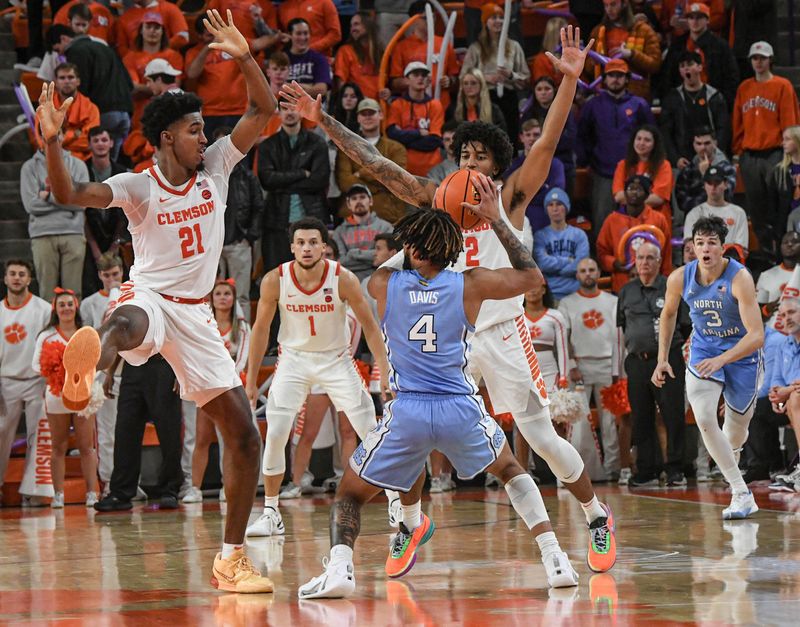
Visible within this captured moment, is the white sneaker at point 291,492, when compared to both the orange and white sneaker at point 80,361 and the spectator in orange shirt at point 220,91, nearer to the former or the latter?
the spectator in orange shirt at point 220,91

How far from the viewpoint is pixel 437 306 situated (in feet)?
19.5

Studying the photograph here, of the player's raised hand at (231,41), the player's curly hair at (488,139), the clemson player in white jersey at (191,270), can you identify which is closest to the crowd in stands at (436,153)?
the player's curly hair at (488,139)

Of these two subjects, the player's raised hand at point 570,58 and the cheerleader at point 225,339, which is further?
the cheerleader at point 225,339

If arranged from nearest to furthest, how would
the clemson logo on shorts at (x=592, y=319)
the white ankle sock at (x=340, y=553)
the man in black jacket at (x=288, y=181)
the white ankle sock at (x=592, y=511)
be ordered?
the white ankle sock at (x=340, y=553) → the white ankle sock at (x=592, y=511) → the clemson logo on shorts at (x=592, y=319) → the man in black jacket at (x=288, y=181)

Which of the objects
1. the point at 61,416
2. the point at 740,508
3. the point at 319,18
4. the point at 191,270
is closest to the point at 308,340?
the point at 61,416

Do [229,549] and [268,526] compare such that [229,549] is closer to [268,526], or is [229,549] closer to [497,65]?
[268,526]

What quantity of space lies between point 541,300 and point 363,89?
13.6 ft

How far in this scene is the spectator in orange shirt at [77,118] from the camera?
12586mm

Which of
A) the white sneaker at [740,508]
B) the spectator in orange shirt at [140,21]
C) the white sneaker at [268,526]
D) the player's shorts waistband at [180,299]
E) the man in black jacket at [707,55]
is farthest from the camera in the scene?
the man in black jacket at [707,55]

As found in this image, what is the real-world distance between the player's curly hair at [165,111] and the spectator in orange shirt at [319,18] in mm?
8550

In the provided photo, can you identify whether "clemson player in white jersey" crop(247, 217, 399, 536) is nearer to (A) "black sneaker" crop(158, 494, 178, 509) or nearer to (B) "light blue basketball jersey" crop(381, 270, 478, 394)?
(A) "black sneaker" crop(158, 494, 178, 509)

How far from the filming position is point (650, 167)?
A: 13.5m

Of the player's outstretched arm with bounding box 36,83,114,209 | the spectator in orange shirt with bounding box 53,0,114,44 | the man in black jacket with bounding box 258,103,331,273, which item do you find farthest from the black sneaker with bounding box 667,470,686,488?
the spectator in orange shirt with bounding box 53,0,114,44

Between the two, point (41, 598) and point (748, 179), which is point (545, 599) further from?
point (748, 179)
